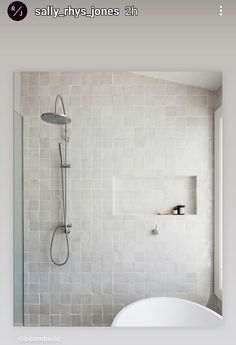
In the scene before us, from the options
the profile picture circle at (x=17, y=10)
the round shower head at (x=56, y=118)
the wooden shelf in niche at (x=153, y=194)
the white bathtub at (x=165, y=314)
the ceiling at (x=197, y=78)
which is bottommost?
the white bathtub at (x=165, y=314)

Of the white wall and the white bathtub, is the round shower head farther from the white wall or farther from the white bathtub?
the white bathtub

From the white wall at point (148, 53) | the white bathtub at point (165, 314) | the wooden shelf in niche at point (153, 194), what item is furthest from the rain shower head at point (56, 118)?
the white bathtub at point (165, 314)

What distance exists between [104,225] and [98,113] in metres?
0.46

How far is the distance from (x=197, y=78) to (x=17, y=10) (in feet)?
2.57

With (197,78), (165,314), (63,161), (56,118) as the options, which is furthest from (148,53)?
(165,314)

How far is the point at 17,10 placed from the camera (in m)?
1.55

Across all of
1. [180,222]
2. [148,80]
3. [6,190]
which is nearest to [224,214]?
[180,222]

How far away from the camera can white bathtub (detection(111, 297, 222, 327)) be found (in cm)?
152

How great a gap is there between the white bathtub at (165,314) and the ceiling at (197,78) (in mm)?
869

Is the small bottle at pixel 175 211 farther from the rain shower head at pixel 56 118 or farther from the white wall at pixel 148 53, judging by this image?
the rain shower head at pixel 56 118

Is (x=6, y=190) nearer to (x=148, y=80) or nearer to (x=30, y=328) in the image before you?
(x=30, y=328)

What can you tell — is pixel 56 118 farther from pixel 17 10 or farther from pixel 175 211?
pixel 175 211

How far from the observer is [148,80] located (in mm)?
1540

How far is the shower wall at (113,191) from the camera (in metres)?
1.54
